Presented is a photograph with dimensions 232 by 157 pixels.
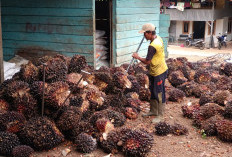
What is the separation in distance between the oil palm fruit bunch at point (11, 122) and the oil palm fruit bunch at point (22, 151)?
0.38 m

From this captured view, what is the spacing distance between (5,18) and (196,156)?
23.4 feet

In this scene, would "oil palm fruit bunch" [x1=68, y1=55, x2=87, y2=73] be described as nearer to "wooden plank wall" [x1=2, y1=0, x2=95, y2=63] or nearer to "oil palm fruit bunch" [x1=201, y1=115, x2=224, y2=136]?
"wooden plank wall" [x1=2, y1=0, x2=95, y2=63]

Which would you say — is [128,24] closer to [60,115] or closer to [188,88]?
[188,88]

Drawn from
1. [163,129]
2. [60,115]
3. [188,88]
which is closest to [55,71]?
[60,115]

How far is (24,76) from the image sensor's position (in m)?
5.04

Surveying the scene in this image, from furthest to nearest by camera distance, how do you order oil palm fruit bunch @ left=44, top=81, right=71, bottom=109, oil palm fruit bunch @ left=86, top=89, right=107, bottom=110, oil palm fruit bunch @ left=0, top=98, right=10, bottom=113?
1. oil palm fruit bunch @ left=86, top=89, right=107, bottom=110
2. oil palm fruit bunch @ left=0, top=98, right=10, bottom=113
3. oil palm fruit bunch @ left=44, top=81, right=71, bottom=109

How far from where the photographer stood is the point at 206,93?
6324mm

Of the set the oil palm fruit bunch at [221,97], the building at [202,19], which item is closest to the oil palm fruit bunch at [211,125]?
the oil palm fruit bunch at [221,97]

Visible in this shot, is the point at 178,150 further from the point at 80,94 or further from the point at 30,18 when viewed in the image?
the point at 30,18

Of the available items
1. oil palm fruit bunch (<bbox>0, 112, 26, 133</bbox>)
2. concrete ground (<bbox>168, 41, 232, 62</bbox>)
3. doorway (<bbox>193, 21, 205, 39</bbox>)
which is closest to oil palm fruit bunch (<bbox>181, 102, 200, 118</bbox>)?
oil palm fruit bunch (<bbox>0, 112, 26, 133</bbox>)

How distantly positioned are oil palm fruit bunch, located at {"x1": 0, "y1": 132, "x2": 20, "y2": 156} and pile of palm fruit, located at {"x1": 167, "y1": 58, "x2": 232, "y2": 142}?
300cm

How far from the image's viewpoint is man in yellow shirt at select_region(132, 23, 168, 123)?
17.5ft

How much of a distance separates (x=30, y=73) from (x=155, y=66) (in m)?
2.21

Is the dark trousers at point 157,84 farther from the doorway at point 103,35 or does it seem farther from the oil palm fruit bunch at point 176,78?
the doorway at point 103,35
